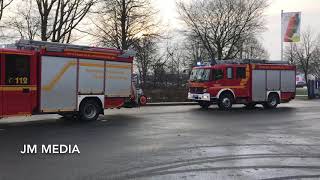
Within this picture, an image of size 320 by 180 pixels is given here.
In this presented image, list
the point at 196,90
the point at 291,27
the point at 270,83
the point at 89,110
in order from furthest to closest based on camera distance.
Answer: the point at 291,27 < the point at 270,83 < the point at 196,90 < the point at 89,110

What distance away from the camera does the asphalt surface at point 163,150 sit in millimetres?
9366

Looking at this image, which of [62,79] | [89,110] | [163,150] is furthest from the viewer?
[89,110]

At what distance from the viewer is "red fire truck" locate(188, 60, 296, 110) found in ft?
96.2

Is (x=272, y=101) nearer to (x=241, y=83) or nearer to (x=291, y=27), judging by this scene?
(x=241, y=83)

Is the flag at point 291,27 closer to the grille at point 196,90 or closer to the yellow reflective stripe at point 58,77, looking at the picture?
the grille at point 196,90

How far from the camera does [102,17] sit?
165ft

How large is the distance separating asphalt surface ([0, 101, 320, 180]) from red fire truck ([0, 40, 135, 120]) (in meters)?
0.72

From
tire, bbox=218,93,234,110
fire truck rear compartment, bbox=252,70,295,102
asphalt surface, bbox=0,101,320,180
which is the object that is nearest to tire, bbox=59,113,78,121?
asphalt surface, bbox=0,101,320,180

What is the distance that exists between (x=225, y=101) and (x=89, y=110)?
37.6 feet

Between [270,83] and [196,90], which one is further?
[270,83]

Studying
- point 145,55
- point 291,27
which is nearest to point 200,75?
point 291,27

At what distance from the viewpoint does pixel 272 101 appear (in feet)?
105

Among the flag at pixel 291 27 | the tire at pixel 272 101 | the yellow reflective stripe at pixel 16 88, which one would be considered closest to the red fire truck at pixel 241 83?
the tire at pixel 272 101

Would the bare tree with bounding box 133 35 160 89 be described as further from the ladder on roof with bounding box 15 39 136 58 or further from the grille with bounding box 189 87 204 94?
the ladder on roof with bounding box 15 39 136 58
